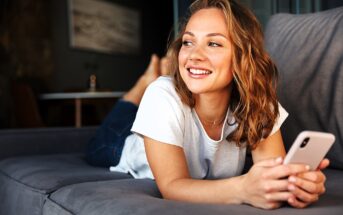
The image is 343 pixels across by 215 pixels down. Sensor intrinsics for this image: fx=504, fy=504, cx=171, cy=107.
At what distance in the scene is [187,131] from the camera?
1.35 m

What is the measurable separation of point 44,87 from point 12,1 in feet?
3.33

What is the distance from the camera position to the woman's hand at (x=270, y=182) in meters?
0.96

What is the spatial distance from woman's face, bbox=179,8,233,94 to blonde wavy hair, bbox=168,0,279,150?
2cm

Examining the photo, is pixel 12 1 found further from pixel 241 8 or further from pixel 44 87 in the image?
pixel 241 8

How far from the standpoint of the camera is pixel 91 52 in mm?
6578

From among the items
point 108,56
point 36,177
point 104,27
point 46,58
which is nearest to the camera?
point 36,177

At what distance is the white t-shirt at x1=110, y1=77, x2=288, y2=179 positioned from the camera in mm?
1256

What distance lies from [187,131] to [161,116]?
0.12m

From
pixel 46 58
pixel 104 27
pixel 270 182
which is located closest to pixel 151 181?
pixel 270 182

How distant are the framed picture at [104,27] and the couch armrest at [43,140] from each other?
13.8 feet

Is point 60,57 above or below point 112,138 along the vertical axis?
below

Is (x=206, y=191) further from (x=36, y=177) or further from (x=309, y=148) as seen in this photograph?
(x=36, y=177)

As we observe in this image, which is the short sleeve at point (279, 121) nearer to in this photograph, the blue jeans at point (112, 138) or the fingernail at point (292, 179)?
the fingernail at point (292, 179)

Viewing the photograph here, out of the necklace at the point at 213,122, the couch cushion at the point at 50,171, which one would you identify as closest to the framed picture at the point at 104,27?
the couch cushion at the point at 50,171
